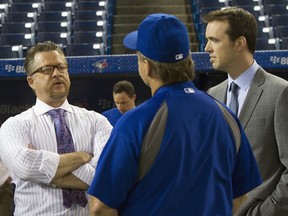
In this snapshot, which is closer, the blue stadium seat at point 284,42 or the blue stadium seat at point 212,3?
the blue stadium seat at point 284,42

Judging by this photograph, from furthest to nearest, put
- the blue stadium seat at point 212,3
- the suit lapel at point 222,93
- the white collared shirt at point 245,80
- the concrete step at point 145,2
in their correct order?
the concrete step at point 145,2 < the blue stadium seat at point 212,3 < the suit lapel at point 222,93 < the white collared shirt at point 245,80

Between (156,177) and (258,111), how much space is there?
1070mm

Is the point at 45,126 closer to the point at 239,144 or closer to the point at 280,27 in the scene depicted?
the point at 239,144

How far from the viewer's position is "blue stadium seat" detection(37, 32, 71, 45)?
10903 mm

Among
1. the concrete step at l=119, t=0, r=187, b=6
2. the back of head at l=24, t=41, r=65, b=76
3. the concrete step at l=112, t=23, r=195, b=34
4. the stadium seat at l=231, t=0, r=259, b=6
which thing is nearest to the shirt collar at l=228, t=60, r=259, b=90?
the back of head at l=24, t=41, r=65, b=76

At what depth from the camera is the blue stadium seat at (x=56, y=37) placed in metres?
10.9

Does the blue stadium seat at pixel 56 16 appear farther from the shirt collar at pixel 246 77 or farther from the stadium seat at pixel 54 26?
the shirt collar at pixel 246 77

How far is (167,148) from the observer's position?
2.15 m

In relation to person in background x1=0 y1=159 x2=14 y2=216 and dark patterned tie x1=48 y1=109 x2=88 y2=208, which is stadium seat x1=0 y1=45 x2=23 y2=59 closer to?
person in background x1=0 y1=159 x2=14 y2=216

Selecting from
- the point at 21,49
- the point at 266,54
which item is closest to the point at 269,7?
the point at 266,54

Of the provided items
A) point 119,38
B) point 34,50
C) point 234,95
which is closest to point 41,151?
point 34,50

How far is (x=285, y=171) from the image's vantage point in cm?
296

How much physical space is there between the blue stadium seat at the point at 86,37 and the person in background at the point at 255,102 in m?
7.85

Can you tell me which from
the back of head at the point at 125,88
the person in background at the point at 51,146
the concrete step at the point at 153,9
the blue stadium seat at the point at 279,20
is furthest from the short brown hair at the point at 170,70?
the concrete step at the point at 153,9
